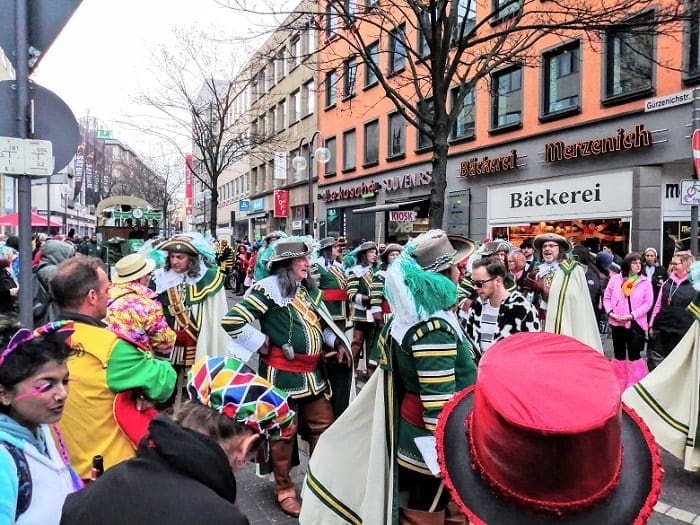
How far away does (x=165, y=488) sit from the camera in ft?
4.74

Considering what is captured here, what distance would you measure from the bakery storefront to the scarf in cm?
1056

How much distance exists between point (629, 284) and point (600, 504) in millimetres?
6982

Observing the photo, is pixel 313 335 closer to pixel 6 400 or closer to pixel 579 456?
pixel 6 400

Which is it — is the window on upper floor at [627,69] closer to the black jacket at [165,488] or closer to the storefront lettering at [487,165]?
the storefront lettering at [487,165]

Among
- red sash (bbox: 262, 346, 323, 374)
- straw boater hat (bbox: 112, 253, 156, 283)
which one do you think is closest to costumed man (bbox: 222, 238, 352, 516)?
red sash (bbox: 262, 346, 323, 374)

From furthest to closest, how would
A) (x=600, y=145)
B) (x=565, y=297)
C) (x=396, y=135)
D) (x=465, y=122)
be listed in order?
(x=396, y=135) < (x=465, y=122) < (x=600, y=145) < (x=565, y=297)

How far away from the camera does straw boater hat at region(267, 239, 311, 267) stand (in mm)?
4199

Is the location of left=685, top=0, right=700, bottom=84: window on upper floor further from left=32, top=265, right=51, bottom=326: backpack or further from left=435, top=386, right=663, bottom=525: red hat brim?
left=435, top=386, right=663, bottom=525: red hat brim

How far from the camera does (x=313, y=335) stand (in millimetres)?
4105

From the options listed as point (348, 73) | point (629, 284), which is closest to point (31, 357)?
point (629, 284)

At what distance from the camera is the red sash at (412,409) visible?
9.65ft

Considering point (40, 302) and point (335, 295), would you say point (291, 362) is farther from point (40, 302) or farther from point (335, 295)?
point (40, 302)

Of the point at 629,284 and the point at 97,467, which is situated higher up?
the point at 629,284

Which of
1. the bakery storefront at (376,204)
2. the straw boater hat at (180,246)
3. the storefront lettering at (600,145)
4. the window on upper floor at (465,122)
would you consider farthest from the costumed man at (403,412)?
the window on upper floor at (465,122)
